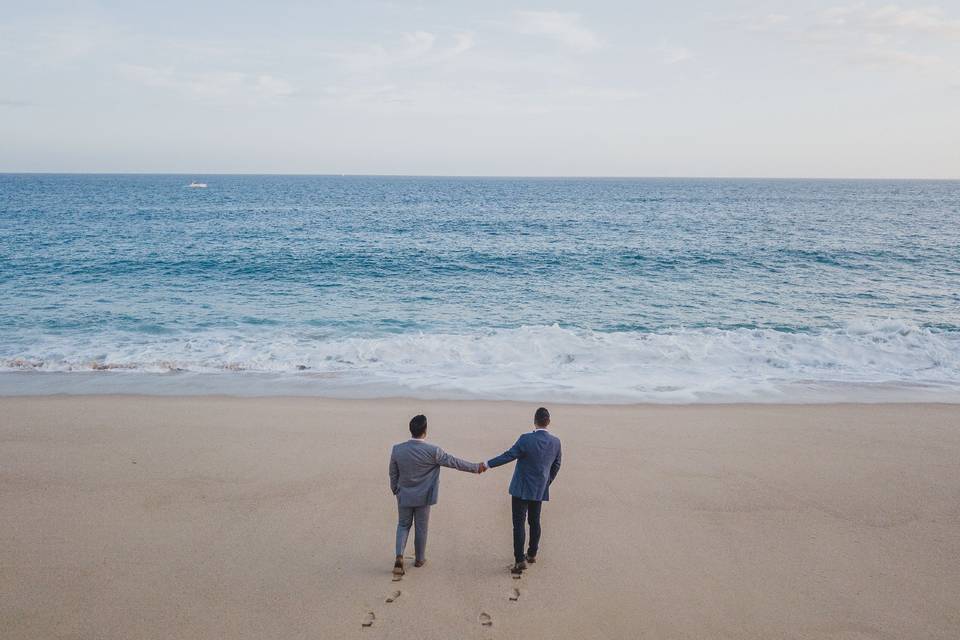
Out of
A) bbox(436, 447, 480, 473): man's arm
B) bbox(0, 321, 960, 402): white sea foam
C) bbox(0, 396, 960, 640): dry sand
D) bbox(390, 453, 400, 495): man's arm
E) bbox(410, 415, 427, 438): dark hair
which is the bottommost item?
bbox(0, 396, 960, 640): dry sand

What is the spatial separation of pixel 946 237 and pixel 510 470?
46331mm

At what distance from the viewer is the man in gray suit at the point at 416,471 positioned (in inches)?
231

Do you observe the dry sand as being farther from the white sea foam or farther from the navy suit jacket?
the white sea foam

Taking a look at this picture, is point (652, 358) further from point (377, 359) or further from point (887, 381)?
point (377, 359)

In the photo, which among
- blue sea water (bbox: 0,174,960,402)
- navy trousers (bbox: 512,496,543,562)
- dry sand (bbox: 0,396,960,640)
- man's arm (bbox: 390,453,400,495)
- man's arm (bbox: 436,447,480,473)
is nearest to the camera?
dry sand (bbox: 0,396,960,640)

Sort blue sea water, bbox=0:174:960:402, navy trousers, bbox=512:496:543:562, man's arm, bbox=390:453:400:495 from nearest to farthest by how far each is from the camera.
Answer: man's arm, bbox=390:453:400:495
navy trousers, bbox=512:496:543:562
blue sea water, bbox=0:174:960:402

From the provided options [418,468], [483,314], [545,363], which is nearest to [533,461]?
[418,468]

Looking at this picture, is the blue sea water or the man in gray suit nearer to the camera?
the man in gray suit

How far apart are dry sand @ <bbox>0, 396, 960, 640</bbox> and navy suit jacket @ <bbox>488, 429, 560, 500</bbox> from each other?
96 cm

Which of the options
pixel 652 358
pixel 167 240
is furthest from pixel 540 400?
pixel 167 240

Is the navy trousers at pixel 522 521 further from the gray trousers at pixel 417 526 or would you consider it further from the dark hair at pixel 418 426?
the dark hair at pixel 418 426

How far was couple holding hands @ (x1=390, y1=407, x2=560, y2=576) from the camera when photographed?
19.3 ft

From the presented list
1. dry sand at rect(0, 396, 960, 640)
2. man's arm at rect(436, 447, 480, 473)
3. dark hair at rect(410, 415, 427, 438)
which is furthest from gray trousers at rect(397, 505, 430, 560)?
dark hair at rect(410, 415, 427, 438)

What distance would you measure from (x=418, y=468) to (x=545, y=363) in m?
9.36
